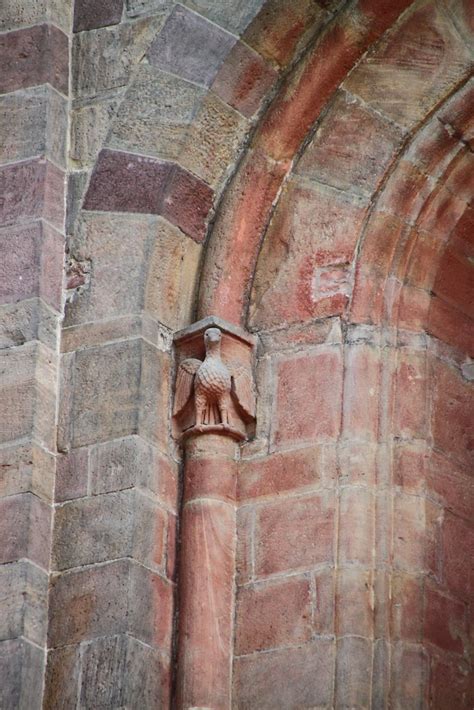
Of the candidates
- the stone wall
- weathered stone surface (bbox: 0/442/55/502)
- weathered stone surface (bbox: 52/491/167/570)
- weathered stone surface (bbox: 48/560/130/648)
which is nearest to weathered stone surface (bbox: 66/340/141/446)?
the stone wall

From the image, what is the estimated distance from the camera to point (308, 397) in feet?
25.5

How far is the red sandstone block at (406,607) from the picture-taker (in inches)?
287

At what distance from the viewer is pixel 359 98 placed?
26.9ft

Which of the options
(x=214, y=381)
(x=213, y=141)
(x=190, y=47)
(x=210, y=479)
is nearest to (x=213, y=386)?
(x=214, y=381)

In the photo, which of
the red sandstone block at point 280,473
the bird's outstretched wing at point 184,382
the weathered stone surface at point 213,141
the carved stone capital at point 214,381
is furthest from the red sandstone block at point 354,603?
the weathered stone surface at point 213,141

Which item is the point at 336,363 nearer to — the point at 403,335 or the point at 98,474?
the point at 403,335

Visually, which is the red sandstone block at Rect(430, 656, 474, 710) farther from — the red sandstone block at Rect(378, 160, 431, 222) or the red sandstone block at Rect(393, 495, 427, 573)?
the red sandstone block at Rect(378, 160, 431, 222)

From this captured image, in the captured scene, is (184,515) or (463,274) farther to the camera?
(463,274)

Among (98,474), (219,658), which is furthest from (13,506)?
(219,658)

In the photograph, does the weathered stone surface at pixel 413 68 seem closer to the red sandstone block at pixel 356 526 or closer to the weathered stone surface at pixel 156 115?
the weathered stone surface at pixel 156 115

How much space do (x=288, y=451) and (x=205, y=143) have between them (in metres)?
1.21

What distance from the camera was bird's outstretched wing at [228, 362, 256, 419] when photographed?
775cm

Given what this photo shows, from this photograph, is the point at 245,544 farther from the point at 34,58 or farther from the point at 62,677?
the point at 34,58

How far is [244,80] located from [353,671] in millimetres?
2266
